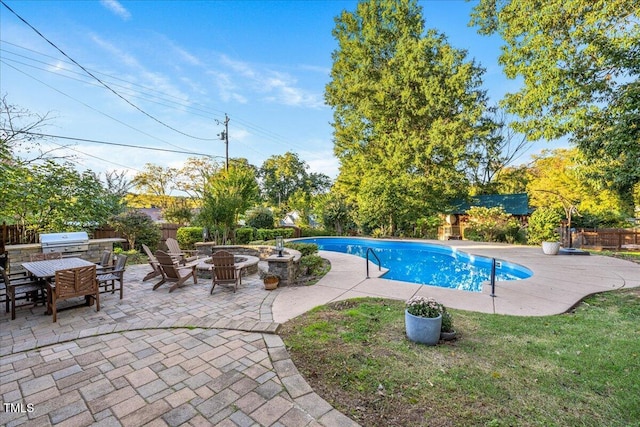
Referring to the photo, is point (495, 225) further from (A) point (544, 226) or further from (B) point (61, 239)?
(B) point (61, 239)

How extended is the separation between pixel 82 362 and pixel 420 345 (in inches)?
150

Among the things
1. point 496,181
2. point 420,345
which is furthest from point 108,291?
point 496,181

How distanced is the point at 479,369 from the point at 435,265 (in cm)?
846

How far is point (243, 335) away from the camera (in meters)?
3.64

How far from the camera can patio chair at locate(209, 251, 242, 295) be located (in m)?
5.72

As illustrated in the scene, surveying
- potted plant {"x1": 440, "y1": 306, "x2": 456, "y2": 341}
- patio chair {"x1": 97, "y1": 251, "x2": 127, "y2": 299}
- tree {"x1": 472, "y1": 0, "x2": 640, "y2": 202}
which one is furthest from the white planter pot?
patio chair {"x1": 97, "y1": 251, "x2": 127, "y2": 299}

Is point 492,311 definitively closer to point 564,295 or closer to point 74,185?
point 564,295

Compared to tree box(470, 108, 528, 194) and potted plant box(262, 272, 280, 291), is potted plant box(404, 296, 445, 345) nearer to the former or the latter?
potted plant box(262, 272, 280, 291)

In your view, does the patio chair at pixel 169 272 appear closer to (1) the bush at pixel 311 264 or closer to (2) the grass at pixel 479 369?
(1) the bush at pixel 311 264

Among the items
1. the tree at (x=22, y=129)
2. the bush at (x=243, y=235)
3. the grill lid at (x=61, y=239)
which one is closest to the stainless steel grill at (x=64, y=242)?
the grill lid at (x=61, y=239)

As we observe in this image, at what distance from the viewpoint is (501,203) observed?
749 inches

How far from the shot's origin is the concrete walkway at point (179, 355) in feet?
7.25

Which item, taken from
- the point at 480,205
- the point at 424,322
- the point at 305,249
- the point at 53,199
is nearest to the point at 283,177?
the point at 480,205

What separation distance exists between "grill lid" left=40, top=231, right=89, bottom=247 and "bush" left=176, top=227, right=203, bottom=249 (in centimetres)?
523
